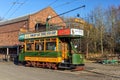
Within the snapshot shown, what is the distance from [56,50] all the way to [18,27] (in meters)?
23.9

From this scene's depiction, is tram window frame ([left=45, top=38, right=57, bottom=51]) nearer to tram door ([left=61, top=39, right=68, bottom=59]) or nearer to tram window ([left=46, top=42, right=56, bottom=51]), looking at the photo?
tram window ([left=46, top=42, right=56, bottom=51])

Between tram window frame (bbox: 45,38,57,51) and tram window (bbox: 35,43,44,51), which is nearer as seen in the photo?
tram window frame (bbox: 45,38,57,51)

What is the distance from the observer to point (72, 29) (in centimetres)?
2417

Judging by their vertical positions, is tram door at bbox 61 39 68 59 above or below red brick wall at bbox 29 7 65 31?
below

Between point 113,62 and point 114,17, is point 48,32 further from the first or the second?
point 114,17

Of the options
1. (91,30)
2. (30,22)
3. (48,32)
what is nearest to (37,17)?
(30,22)

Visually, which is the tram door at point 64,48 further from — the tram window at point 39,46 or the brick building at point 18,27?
the brick building at point 18,27

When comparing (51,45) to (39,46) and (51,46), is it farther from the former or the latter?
(39,46)

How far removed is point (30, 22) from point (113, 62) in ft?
60.2

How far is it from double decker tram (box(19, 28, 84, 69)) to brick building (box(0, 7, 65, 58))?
54.7ft

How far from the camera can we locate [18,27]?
155 ft

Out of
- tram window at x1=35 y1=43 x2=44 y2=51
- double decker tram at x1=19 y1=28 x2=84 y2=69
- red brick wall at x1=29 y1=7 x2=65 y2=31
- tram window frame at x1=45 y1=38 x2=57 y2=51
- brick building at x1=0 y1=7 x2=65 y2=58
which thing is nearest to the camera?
double decker tram at x1=19 y1=28 x2=84 y2=69

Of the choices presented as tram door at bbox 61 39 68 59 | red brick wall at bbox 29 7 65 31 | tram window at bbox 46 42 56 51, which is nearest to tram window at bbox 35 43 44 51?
tram window at bbox 46 42 56 51

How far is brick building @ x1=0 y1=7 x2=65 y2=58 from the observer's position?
45719 mm
